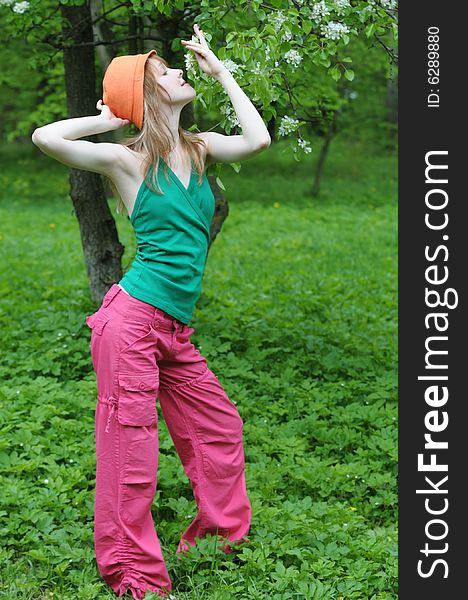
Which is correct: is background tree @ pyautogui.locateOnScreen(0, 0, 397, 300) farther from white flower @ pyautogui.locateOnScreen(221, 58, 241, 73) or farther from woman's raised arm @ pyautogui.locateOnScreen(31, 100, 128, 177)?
woman's raised arm @ pyautogui.locateOnScreen(31, 100, 128, 177)

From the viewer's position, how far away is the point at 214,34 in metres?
4.71

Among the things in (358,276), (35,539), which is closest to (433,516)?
(35,539)

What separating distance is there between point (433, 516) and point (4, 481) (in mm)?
2262

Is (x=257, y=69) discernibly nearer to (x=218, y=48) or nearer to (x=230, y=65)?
(x=230, y=65)

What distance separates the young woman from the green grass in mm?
292

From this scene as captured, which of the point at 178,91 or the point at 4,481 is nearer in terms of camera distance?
the point at 178,91

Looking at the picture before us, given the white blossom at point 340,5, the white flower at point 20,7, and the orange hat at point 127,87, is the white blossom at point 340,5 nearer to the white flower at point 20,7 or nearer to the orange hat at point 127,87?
the orange hat at point 127,87

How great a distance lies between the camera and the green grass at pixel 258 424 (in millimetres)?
3809

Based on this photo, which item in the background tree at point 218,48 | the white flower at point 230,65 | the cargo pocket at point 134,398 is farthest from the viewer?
the background tree at point 218,48

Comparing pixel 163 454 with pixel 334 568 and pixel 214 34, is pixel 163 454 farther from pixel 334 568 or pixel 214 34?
pixel 214 34

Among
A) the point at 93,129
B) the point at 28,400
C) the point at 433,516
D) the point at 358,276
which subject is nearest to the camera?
the point at 433,516

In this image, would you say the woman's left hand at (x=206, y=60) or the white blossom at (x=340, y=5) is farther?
the white blossom at (x=340, y=5)

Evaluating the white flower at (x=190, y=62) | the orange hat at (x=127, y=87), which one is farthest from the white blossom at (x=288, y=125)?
the orange hat at (x=127, y=87)

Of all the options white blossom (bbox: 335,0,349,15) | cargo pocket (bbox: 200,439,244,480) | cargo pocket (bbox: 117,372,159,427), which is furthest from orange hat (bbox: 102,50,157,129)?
cargo pocket (bbox: 200,439,244,480)
